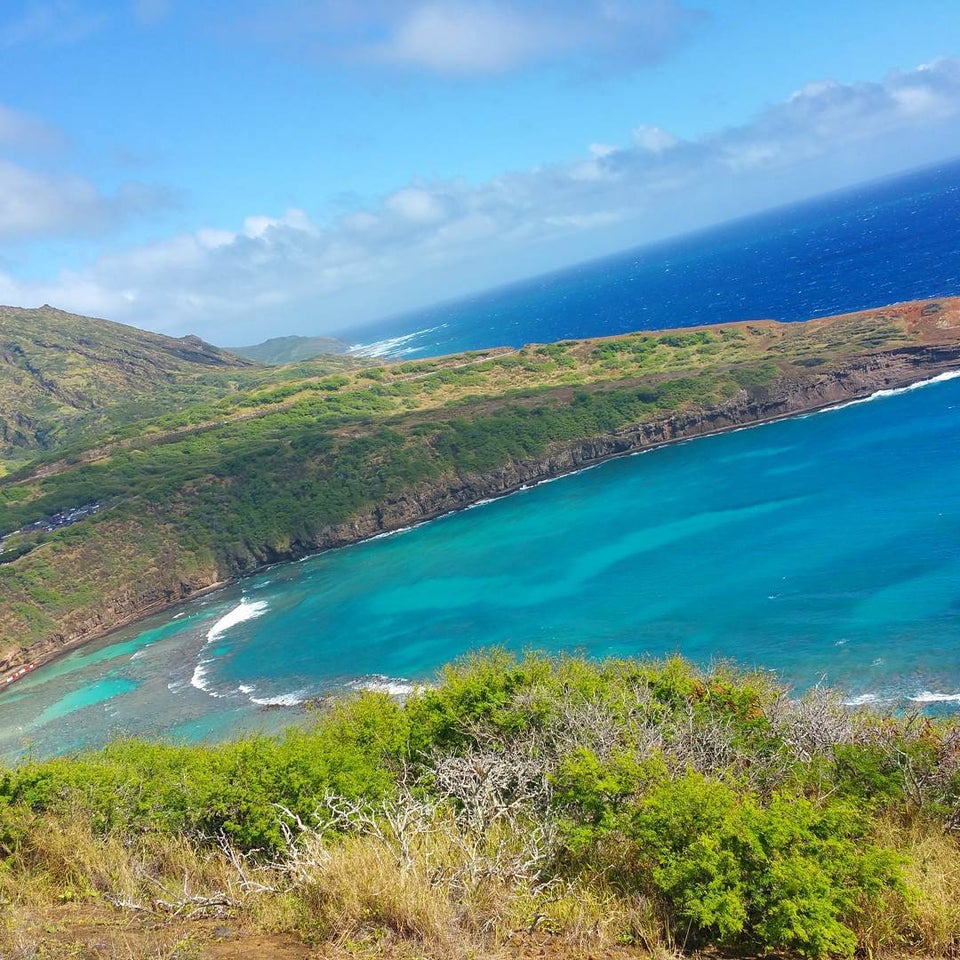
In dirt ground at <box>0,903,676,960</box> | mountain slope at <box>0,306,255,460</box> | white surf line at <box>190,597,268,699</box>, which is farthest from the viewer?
mountain slope at <box>0,306,255,460</box>

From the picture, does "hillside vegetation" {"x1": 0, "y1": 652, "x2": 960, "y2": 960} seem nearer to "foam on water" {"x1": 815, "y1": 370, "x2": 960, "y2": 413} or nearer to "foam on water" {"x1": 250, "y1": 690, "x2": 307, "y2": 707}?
"foam on water" {"x1": 250, "y1": 690, "x2": 307, "y2": 707}

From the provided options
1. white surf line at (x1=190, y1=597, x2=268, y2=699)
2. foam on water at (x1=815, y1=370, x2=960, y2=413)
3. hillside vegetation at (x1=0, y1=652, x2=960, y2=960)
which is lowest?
white surf line at (x1=190, y1=597, x2=268, y2=699)

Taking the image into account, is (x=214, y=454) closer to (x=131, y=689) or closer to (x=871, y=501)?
(x=131, y=689)

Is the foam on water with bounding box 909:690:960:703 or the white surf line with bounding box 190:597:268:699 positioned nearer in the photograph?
the foam on water with bounding box 909:690:960:703

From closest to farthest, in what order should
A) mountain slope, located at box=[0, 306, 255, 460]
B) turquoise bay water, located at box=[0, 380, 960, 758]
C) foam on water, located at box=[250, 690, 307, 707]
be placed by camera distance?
1. turquoise bay water, located at box=[0, 380, 960, 758]
2. foam on water, located at box=[250, 690, 307, 707]
3. mountain slope, located at box=[0, 306, 255, 460]

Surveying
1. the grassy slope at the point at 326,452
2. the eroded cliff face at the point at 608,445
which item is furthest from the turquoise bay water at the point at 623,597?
the grassy slope at the point at 326,452

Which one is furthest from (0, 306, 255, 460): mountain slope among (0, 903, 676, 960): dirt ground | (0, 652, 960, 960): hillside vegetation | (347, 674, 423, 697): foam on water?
(0, 903, 676, 960): dirt ground

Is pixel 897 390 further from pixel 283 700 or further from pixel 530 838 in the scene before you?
pixel 530 838
